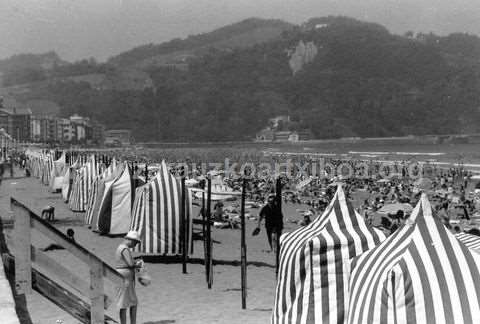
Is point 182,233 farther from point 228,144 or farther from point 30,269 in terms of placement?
point 228,144

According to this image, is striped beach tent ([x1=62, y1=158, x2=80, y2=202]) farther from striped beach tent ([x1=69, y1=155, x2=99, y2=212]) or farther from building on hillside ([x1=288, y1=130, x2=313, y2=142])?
building on hillside ([x1=288, y1=130, x2=313, y2=142])

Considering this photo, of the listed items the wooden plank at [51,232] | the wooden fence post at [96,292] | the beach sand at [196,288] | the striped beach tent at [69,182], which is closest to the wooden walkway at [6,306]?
the wooden plank at [51,232]

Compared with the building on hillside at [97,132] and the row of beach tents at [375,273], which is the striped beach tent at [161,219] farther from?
the building on hillside at [97,132]

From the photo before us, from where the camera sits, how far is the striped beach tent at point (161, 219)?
35.4ft

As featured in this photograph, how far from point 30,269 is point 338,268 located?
2.52 m

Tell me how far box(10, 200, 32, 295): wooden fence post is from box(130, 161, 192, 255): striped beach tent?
5.97m

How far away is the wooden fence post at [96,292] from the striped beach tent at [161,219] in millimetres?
5595

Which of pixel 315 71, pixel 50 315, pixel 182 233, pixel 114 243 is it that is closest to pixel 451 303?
pixel 50 315

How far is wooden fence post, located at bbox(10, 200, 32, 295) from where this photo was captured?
4723 millimetres

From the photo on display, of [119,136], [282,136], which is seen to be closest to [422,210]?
[282,136]

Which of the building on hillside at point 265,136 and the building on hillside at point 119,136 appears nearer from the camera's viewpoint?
the building on hillside at point 265,136

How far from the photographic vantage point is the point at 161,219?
10773 millimetres

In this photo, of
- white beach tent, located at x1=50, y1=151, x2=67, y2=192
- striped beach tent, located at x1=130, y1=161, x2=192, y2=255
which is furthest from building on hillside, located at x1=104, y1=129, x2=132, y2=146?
striped beach tent, located at x1=130, y1=161, x2=192, y2=255

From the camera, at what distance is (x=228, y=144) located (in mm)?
143875
